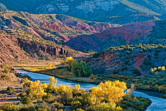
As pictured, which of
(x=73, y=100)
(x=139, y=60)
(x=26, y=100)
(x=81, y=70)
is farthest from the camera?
(x=139, y=60)

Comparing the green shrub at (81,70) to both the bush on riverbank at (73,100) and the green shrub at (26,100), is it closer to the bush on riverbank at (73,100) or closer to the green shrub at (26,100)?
the bush on riverbank at (73,100)

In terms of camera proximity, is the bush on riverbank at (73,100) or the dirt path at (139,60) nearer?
the bush on riverbank at (73,100)

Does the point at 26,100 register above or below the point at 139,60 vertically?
below

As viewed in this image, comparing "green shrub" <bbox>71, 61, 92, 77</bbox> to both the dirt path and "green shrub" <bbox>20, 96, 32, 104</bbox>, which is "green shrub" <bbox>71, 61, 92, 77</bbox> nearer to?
the dirt path

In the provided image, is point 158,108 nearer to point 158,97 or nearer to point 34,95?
point 158,97

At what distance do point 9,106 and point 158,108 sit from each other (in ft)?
90.2

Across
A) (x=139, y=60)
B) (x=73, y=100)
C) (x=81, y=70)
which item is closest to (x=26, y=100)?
(x=73, y=100)

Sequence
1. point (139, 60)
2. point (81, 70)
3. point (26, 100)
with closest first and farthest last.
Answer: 1. point (26, 100)
2. point (81, 70)
3. point (139, 60)

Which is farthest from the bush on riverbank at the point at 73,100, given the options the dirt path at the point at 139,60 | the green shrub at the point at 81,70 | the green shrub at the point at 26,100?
the dirt path at the point at 139,60

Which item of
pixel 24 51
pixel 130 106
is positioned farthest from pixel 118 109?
pixel 24 51

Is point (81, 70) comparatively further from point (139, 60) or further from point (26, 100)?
point (26, 100)

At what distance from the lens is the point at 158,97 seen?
6869cm

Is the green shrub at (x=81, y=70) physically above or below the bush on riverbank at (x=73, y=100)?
above

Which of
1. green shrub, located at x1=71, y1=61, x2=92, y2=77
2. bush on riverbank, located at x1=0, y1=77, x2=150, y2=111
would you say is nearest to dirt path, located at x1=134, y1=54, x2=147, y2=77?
green shrub, located at x1=71, y1=61, x2=92, y2=77
